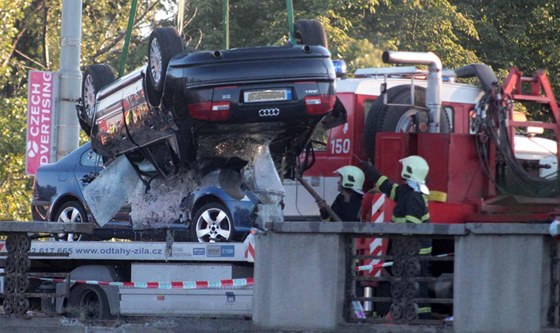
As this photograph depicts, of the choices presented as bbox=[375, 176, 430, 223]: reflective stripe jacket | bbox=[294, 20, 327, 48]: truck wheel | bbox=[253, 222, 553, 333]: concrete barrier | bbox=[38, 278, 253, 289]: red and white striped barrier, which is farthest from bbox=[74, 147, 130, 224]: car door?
bbox=[253, 222, 553, 333]: concrete barrier

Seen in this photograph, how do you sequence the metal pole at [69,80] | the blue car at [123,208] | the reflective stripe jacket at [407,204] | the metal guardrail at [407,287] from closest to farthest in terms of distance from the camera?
the metal guardrail at [407,287] → the reflective stripe jacket at [407,204] → the blue car at [123,208] → the metal pole at [69,80]

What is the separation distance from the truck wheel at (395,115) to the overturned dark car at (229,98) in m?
0.42

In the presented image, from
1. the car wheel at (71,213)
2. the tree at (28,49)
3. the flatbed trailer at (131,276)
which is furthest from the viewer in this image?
the tree at (28,49)

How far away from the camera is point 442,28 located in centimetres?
1652

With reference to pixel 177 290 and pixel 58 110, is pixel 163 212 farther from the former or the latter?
pixel 58 110

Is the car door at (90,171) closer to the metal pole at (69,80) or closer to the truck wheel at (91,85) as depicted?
the truck wheel at (91,85)

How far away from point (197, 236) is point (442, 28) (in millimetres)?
6140

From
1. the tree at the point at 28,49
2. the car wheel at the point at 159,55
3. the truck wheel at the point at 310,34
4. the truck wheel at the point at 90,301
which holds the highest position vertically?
the tree at the point at 28,49

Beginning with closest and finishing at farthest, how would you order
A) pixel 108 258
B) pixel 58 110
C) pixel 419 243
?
pixel 419 243 → pixel 108 258 → pixel 58 110

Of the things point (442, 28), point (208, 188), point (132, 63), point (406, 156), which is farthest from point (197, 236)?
point (132, 63)

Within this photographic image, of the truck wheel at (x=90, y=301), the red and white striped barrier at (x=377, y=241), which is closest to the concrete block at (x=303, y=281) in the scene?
the red and white striped barrier at (x=377, y=241)

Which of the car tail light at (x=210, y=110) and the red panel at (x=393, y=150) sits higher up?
the car tail light at (x=210, y=110)

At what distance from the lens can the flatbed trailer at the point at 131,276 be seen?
9.86 metres

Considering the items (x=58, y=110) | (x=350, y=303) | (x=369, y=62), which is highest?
(x=58, y=110)
